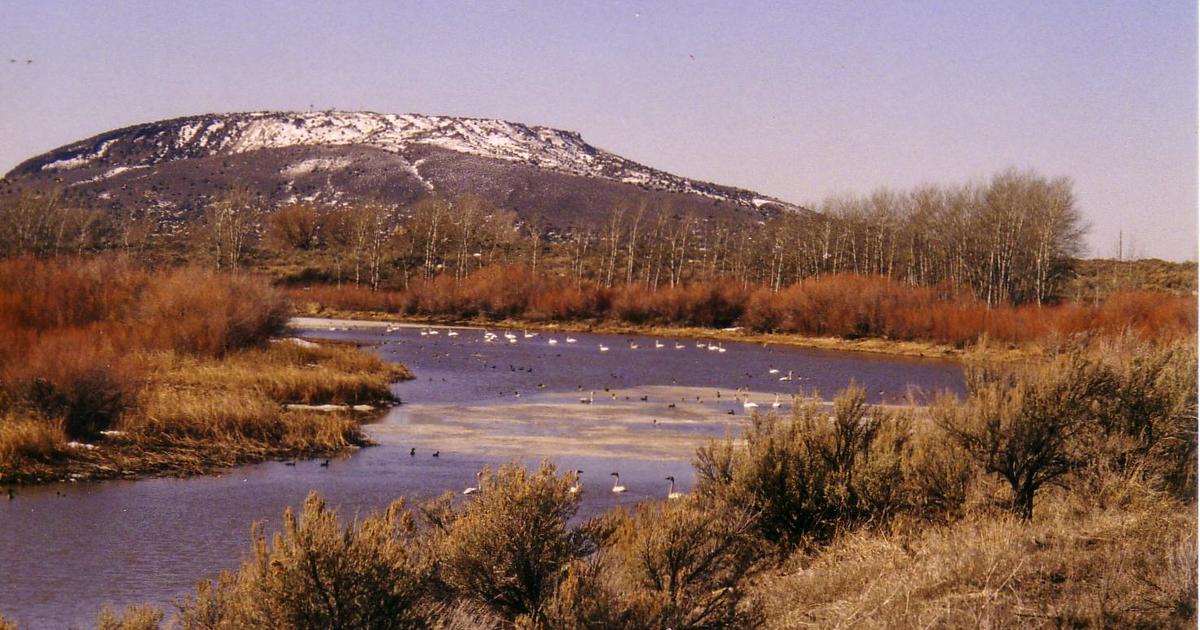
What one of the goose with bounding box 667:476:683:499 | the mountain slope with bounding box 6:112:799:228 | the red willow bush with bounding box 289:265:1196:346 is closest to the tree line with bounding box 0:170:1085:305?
the red willow bush with bounding box 289:265:1196:346

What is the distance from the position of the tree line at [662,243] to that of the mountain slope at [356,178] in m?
34.3

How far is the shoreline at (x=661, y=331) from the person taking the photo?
178 feet

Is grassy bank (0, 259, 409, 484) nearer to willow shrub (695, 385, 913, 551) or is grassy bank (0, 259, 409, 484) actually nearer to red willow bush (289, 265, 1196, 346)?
willow shrub (695, 385, 913, 551)

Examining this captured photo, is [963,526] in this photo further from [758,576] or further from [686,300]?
[686,300]

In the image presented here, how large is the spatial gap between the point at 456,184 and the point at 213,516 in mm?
144505

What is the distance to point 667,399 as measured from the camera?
30375 millimetres

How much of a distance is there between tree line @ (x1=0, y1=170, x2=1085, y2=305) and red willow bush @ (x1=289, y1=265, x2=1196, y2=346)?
4451 mm

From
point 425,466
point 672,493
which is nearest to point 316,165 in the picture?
point 425,466

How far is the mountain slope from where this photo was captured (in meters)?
144

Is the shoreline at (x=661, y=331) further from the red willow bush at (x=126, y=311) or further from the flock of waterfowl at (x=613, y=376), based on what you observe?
the red willow bush at (x=126, y=311)

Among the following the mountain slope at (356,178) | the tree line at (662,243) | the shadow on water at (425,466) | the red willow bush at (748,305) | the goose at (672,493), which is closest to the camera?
the shadow on water at (425,466)

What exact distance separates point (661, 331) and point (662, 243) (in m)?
25.8

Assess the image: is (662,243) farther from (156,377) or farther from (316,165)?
(316,165)

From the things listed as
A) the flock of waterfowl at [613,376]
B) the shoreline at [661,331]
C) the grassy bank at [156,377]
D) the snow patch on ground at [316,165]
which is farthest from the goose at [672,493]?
the snow patch on ground at [316,165]
